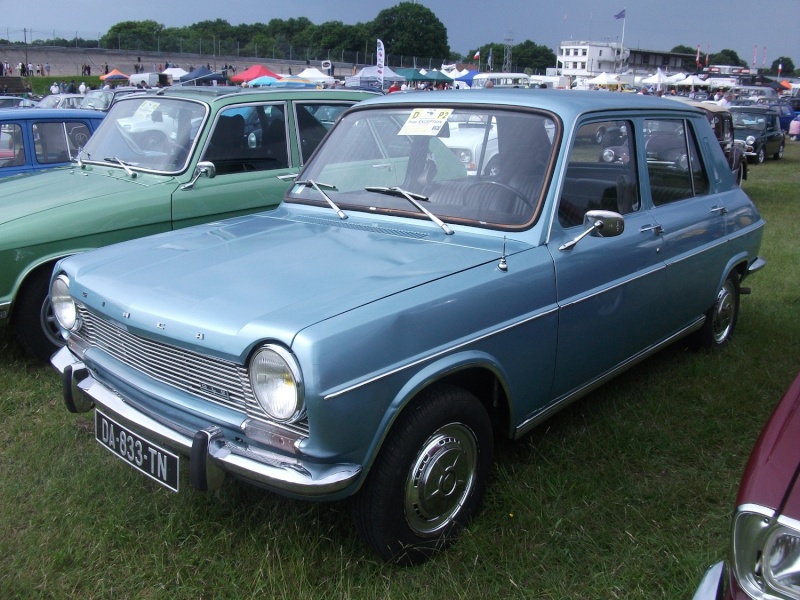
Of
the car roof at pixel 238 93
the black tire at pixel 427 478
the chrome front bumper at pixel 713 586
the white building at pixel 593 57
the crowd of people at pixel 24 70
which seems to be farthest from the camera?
the white building at pixel 593 57

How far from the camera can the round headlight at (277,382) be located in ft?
7.48

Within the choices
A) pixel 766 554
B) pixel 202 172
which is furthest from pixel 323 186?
pixel 766 554

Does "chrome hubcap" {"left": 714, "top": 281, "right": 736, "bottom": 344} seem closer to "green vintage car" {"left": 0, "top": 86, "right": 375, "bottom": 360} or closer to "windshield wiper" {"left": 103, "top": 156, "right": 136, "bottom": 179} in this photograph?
"green vintage car" {"left": 0, "top": 86, "right": 375, "bottom": 360}

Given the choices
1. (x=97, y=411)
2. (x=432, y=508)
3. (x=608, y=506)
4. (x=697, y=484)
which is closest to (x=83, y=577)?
(x=97, y=411)

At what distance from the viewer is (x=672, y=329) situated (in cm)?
428

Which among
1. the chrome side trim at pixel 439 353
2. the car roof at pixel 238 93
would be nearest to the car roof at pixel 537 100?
the chrome side trim at pixel 439 353

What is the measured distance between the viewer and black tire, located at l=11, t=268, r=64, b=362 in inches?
178

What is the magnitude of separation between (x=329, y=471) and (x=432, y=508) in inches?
24.5

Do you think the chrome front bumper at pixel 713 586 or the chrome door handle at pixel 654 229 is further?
the chrome door handle at pixel 654 229

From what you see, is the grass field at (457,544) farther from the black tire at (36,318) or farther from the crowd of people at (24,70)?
the crowd of people at (24,70)

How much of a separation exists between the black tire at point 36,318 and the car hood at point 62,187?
420 mm

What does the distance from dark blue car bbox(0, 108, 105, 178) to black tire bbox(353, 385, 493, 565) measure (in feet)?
18.6

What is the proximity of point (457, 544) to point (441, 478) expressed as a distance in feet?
1.10

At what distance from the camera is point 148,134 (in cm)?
561
